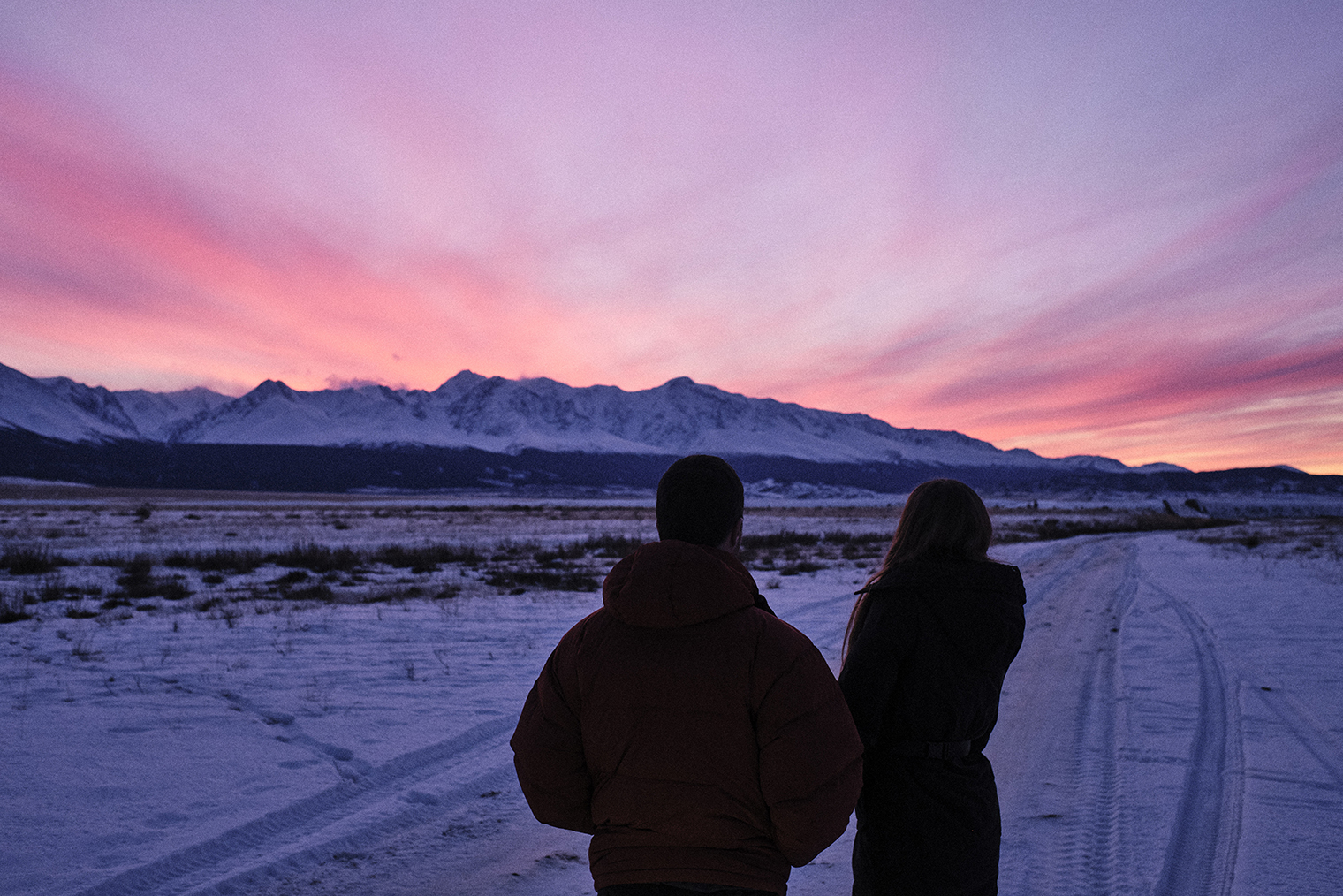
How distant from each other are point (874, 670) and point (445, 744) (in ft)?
14.5

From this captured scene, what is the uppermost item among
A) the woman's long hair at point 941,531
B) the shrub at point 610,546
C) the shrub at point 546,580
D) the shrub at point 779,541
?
the woman's long hair at point 941,531

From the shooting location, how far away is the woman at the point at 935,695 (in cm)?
219

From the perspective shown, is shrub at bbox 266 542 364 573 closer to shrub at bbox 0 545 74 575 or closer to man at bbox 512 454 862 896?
shrub at bbox 0 545 74 575

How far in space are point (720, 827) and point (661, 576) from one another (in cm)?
61

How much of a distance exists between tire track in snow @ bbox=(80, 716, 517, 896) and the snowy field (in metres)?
0.02

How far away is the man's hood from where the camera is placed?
1.61 metres

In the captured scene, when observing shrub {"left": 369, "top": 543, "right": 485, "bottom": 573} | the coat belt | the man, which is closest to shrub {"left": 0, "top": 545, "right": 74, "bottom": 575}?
shrub {"left": 369, "top": 543, "right": 485, "bottom": 573}

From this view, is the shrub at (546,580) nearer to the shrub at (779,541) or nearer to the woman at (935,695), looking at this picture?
the shrub at (779,541)

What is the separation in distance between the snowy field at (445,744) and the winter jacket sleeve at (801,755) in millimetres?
2378

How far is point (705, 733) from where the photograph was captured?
5.43 ft

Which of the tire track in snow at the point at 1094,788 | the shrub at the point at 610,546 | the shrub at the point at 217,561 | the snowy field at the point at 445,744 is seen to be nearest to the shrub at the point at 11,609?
the snowy field at the point at 445,744

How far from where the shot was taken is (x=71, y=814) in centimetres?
421

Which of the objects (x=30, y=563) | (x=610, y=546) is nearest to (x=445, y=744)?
(x=30, y=563)

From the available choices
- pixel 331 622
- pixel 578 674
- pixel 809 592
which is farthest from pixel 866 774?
pixel 809 592
